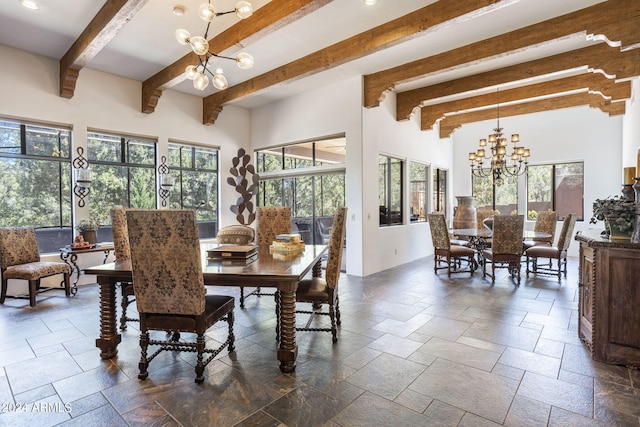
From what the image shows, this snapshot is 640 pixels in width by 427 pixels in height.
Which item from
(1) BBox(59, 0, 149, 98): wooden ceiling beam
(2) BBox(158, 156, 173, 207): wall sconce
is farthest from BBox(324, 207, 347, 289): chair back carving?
(2) BBox(158, 156, 173, 207): wall sconce

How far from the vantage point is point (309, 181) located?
6676 mm

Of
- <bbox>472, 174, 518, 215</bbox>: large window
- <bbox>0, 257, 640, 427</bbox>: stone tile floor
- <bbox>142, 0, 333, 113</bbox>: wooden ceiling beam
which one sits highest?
<bbox>142, 0, 333, 113</bbox>: wooden ceiling beam

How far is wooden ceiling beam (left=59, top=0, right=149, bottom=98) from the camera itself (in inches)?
131

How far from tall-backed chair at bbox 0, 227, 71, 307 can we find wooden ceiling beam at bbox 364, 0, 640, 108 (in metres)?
5.50

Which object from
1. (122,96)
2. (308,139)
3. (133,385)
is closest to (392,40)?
(308,139)

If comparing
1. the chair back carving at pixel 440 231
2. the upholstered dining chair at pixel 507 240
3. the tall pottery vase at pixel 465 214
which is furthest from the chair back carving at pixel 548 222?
the chair back carving at pixel 440 231

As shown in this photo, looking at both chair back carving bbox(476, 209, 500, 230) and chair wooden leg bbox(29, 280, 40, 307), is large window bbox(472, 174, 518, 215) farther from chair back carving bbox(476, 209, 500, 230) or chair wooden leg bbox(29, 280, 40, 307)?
chair wooden leg bbox(29, 280, 40, 307)

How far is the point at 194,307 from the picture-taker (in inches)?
88.7

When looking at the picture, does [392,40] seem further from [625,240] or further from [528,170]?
[528,170]

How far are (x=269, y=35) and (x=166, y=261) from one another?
319cm

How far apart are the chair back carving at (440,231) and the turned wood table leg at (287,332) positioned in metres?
3.97

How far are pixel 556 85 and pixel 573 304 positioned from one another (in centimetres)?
404

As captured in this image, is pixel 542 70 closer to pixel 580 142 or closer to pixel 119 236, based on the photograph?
pixel 580 142

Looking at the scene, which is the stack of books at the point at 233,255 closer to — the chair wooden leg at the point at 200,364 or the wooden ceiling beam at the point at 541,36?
the chair wooden leg at the point at 200,364
